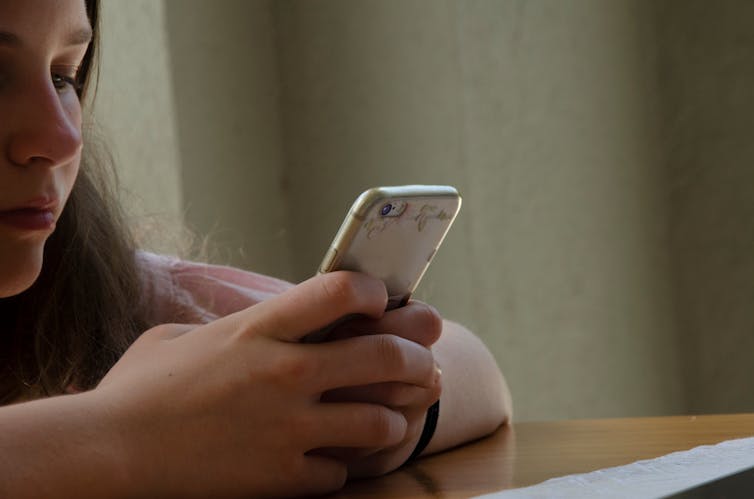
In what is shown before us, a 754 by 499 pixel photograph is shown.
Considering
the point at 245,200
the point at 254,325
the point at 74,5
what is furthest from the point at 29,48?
the point at 245,200

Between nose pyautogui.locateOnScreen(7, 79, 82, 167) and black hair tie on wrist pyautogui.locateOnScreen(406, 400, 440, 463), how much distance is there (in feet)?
0.96

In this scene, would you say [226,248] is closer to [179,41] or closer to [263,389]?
[179,41]

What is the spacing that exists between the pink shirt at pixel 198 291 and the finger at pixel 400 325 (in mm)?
341

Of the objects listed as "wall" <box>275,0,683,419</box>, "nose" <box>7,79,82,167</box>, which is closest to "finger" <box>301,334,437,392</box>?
"nose" <box>7,79,82,167</box>

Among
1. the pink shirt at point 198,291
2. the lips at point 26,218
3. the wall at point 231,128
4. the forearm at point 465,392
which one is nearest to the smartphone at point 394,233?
the forearm at point 465,392

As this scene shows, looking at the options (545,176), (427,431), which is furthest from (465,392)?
(545,176)

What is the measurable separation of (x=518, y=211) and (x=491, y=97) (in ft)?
0.68

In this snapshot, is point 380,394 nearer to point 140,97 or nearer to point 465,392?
point 465,392

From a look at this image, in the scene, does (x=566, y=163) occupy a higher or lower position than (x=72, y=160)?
lower

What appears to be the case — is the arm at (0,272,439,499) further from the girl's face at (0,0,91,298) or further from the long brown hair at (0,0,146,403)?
the long brown hair at (0,0,146,403)

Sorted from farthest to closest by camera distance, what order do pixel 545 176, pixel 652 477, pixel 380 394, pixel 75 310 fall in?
pixel 545 176
pixel 75 310
pixel 380 394
pixel 652 477

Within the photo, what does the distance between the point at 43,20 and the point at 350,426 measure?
0.36 m

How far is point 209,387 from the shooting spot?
596 mm

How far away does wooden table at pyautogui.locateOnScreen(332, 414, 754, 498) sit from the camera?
2.00 ft
